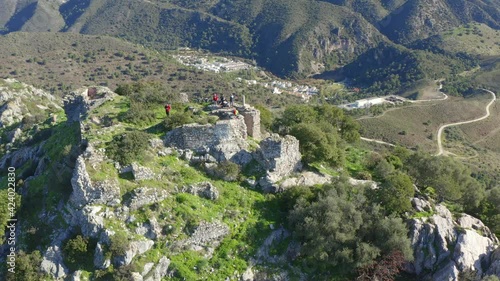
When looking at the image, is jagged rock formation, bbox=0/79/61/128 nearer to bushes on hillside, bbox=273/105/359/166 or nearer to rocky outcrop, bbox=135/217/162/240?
bushes on hillside, bbox=273/105/359/166

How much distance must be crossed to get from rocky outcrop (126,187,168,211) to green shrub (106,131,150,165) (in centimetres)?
246

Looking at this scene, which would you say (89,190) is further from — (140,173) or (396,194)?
(396,194)

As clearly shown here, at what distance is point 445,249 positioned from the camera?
27.8 m

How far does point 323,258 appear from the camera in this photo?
1005 inches

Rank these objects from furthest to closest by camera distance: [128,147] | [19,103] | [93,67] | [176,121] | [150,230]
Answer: [93,67], [19,103], [176,121], [128,147], [150,230]

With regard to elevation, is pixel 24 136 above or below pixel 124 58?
above

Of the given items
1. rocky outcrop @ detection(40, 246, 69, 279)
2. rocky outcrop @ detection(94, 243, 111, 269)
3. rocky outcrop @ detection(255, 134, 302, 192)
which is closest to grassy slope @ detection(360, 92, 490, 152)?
rocky outcrop @ detection(255, 134, 302, 192)

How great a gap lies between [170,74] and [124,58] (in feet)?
62.7

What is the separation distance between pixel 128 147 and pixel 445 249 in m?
21.3

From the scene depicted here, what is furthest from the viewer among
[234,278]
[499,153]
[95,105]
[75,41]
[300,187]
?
[75,41]

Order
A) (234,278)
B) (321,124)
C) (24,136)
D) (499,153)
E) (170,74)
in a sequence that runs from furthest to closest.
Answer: (170,74) → (499,153) → (24,136) → (321,124) → (234,278)

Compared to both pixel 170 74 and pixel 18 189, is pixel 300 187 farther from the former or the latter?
pixel 170 74

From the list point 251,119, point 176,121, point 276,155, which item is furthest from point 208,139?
point 276,155

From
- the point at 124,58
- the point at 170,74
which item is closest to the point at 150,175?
the point at 170,74
